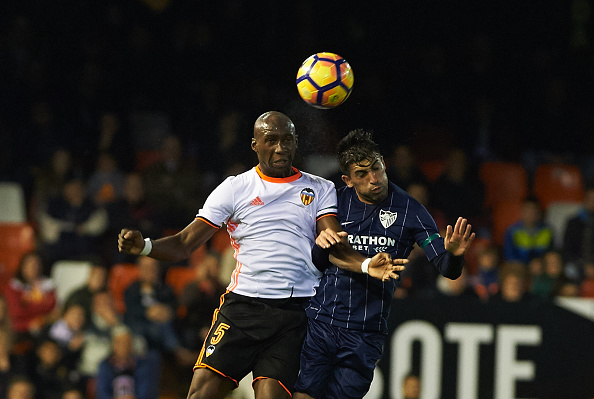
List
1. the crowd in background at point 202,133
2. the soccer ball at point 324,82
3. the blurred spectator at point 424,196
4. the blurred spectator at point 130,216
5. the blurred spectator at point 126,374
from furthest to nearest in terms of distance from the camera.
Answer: the blurred spectator at point 130,216
the crowd in background at point 202,133
the blurred spectator at point 126,374
the blurred spectator at point 424,196
the soccer ball at point 324,82

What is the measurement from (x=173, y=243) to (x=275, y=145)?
2.83 ft

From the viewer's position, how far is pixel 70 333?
8.90 meters

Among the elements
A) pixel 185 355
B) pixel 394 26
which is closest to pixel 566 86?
pixel 394 26

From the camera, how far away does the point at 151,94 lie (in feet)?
37.0

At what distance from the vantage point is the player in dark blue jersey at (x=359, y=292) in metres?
4.94

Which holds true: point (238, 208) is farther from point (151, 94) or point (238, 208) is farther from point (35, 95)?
point (35, 95)

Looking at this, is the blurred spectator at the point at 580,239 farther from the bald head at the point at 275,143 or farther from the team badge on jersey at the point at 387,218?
the bald head at the point at 275,143

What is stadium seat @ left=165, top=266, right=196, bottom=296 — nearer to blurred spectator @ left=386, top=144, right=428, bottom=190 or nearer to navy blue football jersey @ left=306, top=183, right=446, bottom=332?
blurred spectator @ left=386, top=144, right=428, bottom=190

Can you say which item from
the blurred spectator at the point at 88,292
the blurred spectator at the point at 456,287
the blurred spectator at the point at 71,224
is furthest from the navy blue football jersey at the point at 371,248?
the blurred spectator at the point at 71,224

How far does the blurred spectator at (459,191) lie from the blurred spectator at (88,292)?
384cm

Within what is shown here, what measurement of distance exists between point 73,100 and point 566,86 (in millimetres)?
7140

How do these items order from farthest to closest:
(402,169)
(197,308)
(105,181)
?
(105,181) → (197,308) → (402,169)

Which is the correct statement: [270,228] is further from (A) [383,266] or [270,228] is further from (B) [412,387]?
(B) [412,387]

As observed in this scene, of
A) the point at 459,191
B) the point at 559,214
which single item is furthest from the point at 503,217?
the point at 459,191
